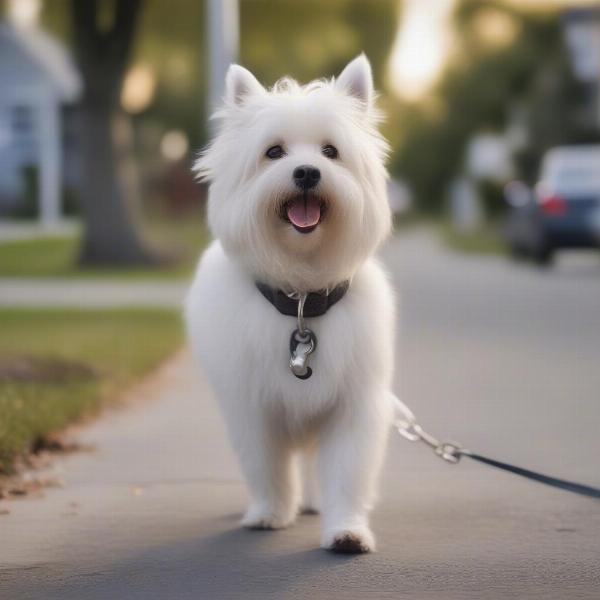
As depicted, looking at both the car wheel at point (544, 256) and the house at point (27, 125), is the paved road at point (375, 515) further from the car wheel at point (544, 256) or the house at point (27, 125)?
the house at point (27, 125)

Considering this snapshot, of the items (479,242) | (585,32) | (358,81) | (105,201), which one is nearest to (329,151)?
(358,81)

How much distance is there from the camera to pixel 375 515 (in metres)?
6.15

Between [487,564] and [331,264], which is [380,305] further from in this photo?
[487,564]

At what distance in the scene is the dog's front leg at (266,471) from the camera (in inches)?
221

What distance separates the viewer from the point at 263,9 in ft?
99.8

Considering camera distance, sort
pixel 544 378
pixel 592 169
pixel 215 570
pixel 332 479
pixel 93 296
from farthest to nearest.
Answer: pixel 592 169
pixel 93 296
pixel 544 378
pixel 332 479
pixel 215 570

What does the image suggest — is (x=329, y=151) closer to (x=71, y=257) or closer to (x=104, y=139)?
(x=104, y=139)

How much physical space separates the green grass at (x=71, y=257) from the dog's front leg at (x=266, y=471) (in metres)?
15.8

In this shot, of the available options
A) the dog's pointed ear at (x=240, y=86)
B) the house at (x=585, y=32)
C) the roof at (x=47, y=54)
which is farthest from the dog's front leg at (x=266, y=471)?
the house at (x=585, y=32)

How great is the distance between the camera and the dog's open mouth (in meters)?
5.25

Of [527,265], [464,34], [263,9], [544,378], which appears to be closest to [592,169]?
[527,265]

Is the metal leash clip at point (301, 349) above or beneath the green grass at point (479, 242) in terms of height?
above

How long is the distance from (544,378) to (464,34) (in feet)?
148

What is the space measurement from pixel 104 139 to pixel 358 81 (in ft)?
63.5
